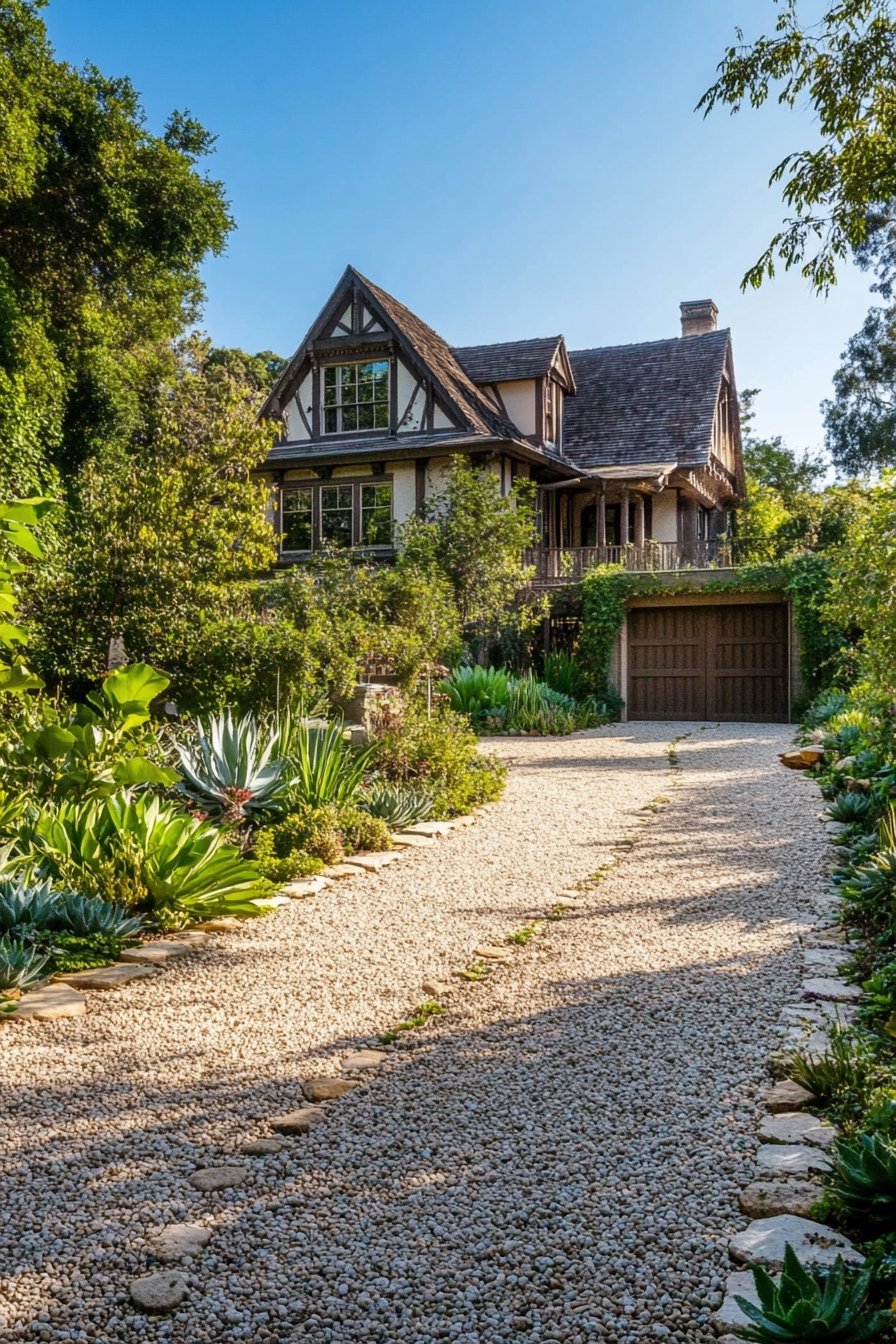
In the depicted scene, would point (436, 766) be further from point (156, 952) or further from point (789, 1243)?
point (789, 1243)

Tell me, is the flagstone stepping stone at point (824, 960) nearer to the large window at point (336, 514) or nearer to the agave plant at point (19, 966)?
the agave plant at point (19, 966)

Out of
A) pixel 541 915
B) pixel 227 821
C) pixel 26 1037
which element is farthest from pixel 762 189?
pixel 26 1037

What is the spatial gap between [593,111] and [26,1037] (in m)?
9.48

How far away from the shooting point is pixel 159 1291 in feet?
7.38

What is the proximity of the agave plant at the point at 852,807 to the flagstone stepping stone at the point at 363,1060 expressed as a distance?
4958 mm

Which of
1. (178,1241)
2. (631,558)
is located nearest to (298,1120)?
(178,1241)

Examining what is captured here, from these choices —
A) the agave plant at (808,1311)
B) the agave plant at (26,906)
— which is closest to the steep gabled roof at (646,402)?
the agave plant at (26,906)

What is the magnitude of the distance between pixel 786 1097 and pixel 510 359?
22.5 metres

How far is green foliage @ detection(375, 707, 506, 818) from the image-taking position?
891 cm

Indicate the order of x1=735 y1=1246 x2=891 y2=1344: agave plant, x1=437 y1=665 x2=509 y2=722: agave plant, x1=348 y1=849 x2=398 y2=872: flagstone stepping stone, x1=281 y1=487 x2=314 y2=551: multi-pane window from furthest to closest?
x1=281 y1=487 x2=314 y2=551: multi-pane window → x1=437 y1=665 x2=509 y2=722: agave plant → x1=348 y1=849 x2=398 y2=872: flagstone stepping stone → x1=735 y1=1246 x2=891 y2=1344: agave plant

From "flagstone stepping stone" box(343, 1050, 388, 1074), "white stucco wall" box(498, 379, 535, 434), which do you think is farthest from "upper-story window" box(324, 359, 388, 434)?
"flagstone stepping stone" box(343, 1050, 388, 1074)

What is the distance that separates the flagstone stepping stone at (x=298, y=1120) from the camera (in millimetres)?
3119

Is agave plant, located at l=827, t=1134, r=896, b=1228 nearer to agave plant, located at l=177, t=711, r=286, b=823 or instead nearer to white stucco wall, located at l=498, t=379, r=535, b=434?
agave plant, located at l=177, t=711, r=286, b=823

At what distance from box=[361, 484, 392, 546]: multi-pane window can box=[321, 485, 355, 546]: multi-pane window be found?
32 centimetres
